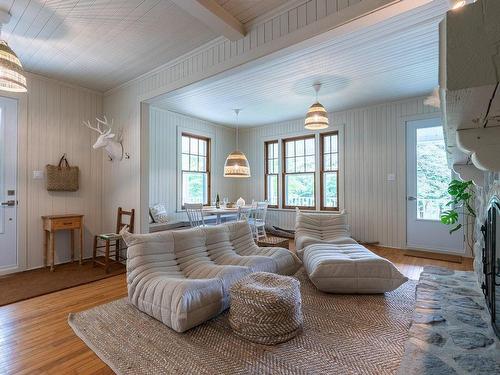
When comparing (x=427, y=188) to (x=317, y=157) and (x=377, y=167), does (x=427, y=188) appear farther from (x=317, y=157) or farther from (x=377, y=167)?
(x=317, y=157)

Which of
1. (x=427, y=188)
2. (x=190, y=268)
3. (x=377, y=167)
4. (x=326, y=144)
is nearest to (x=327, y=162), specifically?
(x=326, y=144)

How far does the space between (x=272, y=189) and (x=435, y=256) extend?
3.68m

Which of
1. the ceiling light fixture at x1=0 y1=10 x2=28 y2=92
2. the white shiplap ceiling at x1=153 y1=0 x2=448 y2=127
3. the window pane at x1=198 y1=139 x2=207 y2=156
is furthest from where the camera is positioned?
the window pane at x1=198 y1=139 x2=207 y2=156

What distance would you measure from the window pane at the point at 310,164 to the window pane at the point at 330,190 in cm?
33

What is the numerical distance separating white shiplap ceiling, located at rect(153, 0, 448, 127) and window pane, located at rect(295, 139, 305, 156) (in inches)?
24.8

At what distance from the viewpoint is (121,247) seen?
→ 4.32 m

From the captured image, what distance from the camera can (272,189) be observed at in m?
6.91

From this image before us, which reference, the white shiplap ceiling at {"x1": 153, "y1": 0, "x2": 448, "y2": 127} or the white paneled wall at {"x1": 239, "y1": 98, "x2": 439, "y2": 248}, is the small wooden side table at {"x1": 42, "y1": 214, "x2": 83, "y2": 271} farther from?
the white paneled wall at {"x1": 239, "y1": 98, "x2": 439, "y2": 248}

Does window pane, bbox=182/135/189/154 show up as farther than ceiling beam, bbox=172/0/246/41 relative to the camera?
Yes

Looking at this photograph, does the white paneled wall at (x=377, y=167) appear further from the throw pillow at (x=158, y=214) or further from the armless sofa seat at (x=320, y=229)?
the throw pillow at (x=158, y=214)

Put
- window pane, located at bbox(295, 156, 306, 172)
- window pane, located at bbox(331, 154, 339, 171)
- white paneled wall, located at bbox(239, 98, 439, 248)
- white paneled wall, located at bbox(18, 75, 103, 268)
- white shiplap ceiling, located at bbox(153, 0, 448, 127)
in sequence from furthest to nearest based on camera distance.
A: window pane, located at bbox(295, 156, 306, 172) → window pane, located at bbox(331, 154, 339, 171) → white paneled wall, located at bbox(239, 98, 439, 248) → white paneled wall, located at bbox(18, 75, 103, 268) → white shiplap ceiling, located at bbox(153, 0, 448, 127)

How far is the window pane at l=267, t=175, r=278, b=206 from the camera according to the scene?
683cm

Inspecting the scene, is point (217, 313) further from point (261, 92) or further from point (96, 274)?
point (261, 92)

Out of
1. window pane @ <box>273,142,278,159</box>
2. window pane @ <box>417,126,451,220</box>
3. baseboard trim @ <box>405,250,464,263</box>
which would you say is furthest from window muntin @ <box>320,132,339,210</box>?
baseboard trim @ <box>405,250,464,263</box>
